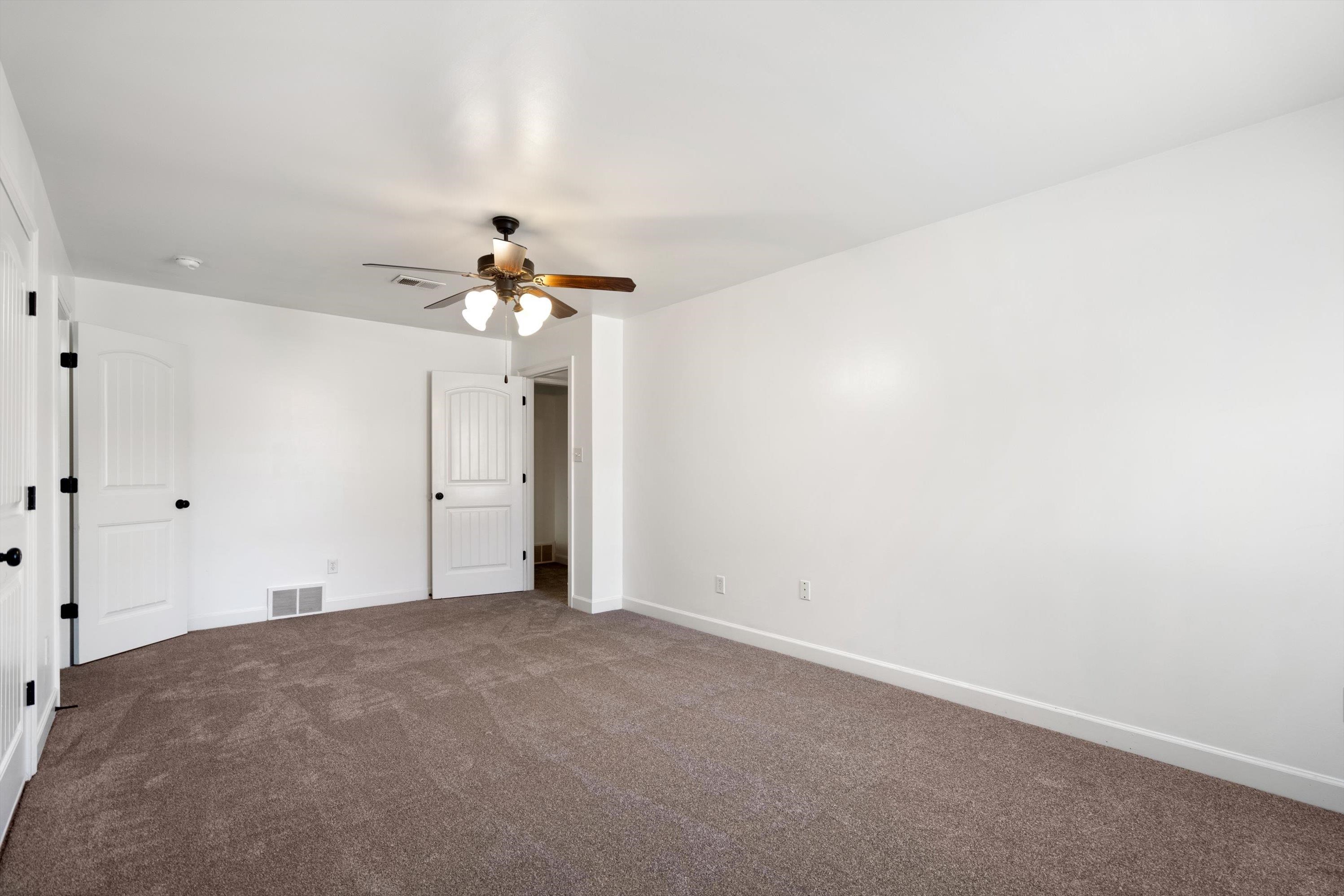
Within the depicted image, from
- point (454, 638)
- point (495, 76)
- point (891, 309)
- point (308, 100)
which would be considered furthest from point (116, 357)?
point (891, 309)

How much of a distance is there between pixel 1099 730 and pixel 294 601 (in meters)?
5.51

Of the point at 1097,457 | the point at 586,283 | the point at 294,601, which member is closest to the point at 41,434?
the point at 586,283

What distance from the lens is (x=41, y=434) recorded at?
9.38 ft

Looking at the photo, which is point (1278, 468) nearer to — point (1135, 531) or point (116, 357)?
point (1135, 531)

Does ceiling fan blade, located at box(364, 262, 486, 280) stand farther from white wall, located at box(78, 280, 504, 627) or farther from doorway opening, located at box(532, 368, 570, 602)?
doorway opening, located at box(532, 368, 570, 602)

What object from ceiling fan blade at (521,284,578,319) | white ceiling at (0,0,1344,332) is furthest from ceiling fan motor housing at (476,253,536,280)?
white ceiling at (0,0,1344,332)

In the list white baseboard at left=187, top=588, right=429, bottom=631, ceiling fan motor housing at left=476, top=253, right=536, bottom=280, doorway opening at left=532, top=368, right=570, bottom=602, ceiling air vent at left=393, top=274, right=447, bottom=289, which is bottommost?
white baseboard at left=187, top=588, right=429, bottom=631

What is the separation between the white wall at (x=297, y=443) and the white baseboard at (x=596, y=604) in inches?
59.3

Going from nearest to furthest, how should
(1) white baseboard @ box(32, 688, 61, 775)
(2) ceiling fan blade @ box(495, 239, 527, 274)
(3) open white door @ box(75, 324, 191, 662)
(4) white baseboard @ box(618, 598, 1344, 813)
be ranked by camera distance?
(4) white baseboard @ box(618, 598, 1344, 813)
(1) white baseboard @ box(32, 688, 61, 775)
(2) ceiling fan blade @ box(495, 239, 527, 274)
(3) open white door @ box(75, 324, 191, 662)

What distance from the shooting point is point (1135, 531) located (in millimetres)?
2828

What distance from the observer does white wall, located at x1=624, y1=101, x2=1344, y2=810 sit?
8.04 ft

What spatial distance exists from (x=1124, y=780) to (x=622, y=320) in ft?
14.7

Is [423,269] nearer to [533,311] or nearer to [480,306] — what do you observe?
[480,306]

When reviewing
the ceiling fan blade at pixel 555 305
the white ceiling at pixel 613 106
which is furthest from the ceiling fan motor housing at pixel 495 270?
the white ceiling at pixel 613 106
